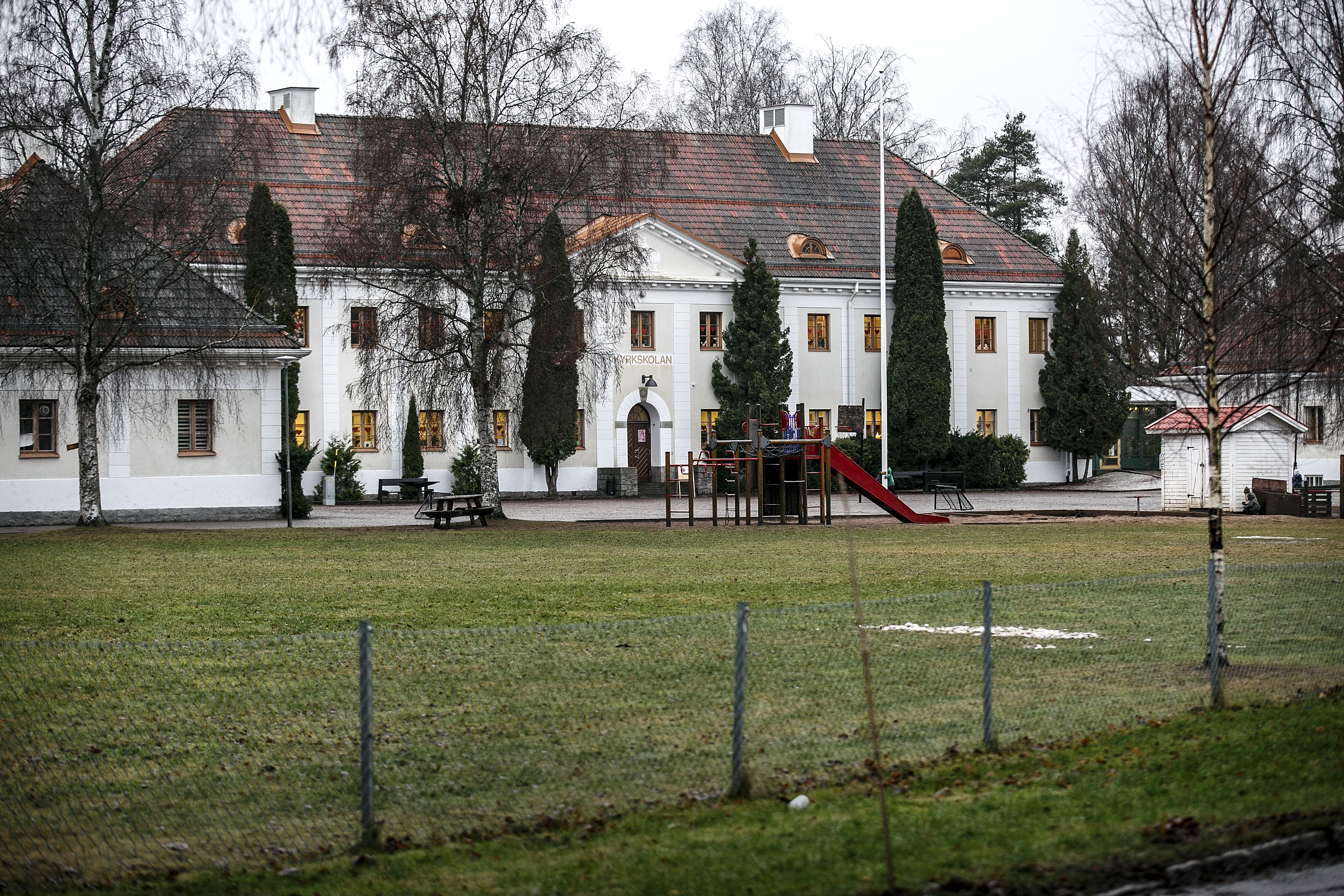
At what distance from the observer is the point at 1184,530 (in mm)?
29422

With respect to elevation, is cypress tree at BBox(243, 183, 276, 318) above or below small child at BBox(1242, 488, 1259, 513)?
above

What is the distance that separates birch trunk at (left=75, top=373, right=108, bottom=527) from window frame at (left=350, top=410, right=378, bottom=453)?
14.4 m

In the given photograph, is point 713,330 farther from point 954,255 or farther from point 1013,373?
point 1013,373

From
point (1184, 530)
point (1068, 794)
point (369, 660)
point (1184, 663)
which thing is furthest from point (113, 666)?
point (1184, 530)

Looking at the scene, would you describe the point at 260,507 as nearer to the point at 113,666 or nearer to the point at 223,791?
the point at 113,666

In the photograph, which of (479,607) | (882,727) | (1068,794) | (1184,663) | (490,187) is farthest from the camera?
(490,187)

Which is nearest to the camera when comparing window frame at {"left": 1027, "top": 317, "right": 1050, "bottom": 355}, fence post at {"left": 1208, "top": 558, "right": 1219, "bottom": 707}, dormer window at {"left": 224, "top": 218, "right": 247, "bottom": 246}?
fence post at {"left": 1208, "top": 558, "right": 1219, "bottom": 707}

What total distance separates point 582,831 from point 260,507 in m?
32.6

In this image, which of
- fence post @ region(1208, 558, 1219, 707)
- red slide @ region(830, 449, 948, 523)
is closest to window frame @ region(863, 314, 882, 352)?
red slide @ region(830, 449, 948, 523)

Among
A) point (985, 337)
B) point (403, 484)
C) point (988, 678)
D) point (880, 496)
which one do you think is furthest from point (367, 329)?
point (985, 337)

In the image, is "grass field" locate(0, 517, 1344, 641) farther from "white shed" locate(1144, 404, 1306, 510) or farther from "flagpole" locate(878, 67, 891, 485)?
"flagpole" locate(878, 67, 891, 485)

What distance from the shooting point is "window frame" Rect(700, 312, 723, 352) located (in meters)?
51.2

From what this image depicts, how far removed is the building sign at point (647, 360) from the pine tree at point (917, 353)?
327 inches

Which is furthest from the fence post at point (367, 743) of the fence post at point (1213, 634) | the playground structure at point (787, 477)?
the playground structure at point (787, 477)
